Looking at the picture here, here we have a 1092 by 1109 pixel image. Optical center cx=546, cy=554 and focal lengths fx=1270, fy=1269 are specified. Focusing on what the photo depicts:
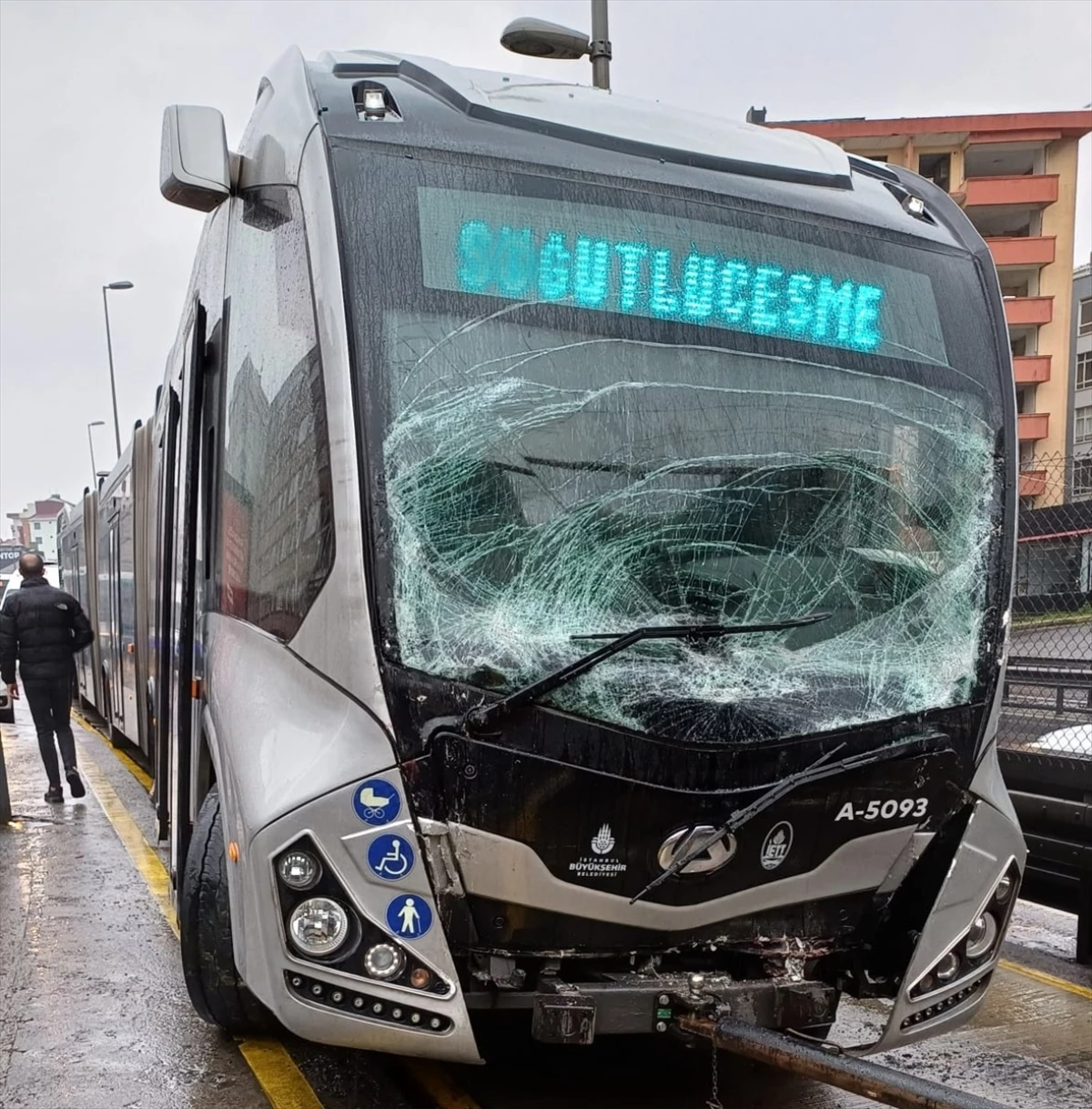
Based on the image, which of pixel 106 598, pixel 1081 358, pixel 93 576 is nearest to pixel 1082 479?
pixel 106 598

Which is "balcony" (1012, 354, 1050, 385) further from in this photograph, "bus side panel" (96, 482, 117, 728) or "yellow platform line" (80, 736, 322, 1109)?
"yellow platform line" (80, 736, 322, 1109)

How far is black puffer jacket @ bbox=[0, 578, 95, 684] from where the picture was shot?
374 inches

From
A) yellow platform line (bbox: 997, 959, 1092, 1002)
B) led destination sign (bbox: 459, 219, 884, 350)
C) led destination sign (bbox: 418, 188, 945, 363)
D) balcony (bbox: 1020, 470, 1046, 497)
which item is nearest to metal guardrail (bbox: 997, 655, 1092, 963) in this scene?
yellow platform line (bbox: 997, 959, 1092, 1002)

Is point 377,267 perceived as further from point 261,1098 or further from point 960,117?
point 960,117

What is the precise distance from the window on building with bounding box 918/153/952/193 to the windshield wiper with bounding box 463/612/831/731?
41.4 metres

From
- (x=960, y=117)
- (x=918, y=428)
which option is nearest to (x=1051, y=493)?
(x=918, y=428)

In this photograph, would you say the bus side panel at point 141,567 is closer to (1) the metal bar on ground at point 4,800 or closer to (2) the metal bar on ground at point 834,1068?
(1) the metal bar on ground at point 4,800

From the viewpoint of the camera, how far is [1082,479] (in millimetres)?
5973

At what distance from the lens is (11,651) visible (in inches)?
380

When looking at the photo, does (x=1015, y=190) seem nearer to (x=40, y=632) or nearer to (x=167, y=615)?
(x=40, y=632)

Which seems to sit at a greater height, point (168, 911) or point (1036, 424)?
point (168, 911)

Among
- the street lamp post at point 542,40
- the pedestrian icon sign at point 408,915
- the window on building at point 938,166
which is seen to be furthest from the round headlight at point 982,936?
the window on building at point 938,166

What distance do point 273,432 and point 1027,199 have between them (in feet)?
137

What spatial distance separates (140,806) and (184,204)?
6897 mm
